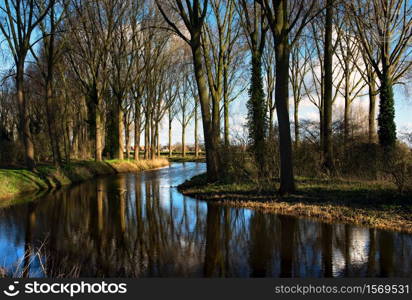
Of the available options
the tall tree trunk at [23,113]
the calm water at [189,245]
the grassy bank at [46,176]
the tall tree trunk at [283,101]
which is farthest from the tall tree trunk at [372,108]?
the tall tree trunk at [23,113]

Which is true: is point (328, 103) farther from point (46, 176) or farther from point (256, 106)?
point (46, 176)

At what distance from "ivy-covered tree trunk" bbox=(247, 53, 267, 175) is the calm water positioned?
795cm

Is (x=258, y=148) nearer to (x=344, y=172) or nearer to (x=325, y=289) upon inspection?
(x=344, y=172)

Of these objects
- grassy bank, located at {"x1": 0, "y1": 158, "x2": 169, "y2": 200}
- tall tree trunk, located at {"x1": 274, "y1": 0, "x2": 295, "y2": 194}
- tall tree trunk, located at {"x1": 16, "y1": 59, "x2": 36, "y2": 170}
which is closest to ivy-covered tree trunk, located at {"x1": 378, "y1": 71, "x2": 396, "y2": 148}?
tall tree trunk, located at {"x1": 274, "y1": 0, "x2": 295, "y2": 194}

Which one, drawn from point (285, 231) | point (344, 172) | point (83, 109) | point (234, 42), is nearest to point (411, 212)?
point (285, 231)

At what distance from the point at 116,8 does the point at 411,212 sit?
82.9ft

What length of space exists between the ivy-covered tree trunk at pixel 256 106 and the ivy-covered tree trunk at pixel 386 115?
6543 millimetres

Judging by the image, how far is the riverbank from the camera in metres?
9.02

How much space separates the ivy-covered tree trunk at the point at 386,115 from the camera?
18.6 metres

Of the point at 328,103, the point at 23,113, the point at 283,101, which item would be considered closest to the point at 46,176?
the point at 23,113

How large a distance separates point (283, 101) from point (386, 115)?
9806 mm

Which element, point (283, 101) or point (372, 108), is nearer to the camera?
point (283, 101)

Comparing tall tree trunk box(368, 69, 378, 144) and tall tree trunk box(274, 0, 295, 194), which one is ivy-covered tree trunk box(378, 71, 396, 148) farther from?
tall tree trunk box(274, 0, 295, 194)

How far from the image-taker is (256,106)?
19.6 meters
